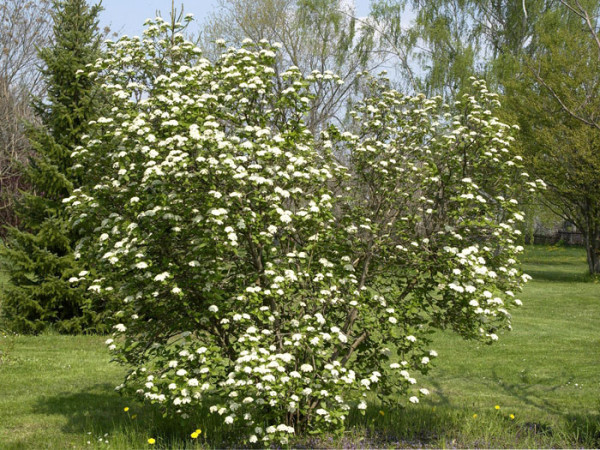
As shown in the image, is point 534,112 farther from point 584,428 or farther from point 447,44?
point 584,428

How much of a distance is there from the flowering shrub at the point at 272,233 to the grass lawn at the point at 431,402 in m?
0.61

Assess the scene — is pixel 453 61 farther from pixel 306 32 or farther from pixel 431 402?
pixel 431 402

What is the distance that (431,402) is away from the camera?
319 inches

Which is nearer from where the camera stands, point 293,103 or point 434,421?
point 293,103

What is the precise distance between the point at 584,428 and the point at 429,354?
1993mm

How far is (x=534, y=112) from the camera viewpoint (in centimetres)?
2597

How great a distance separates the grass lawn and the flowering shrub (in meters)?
0.61

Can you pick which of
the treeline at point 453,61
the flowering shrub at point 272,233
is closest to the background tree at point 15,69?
the treeline at point 453,61

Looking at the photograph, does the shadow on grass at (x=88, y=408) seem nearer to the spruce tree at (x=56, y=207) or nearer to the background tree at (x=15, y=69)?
the spruce tree at (x=56, y=207)

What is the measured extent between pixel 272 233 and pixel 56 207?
8.51 m

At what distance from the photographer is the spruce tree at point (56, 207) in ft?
40.2

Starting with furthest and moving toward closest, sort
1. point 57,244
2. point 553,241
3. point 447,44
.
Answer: point 553,241 < point 447,44 < point 57,244

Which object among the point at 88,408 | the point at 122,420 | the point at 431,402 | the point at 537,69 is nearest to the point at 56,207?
the point at 88,408

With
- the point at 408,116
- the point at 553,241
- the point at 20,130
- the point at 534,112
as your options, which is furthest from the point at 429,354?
the point at 553,241
